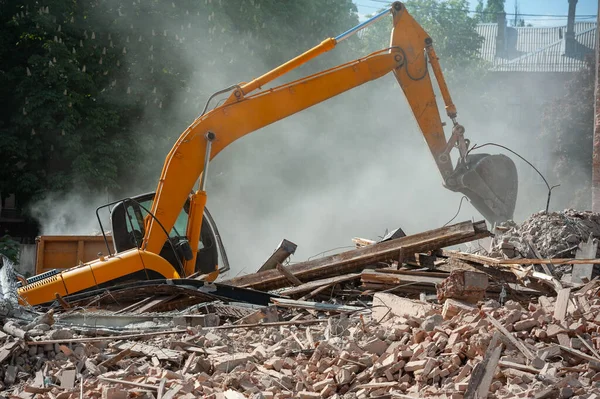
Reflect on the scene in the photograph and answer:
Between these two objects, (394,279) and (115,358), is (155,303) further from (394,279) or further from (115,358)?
(394,279)

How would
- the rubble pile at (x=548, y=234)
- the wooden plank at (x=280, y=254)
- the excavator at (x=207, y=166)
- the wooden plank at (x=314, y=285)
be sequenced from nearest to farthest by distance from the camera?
1. the wooden plank at (x=314, y=285)
2. the excavator at (x=207, y=166)
3. the rubble pile at (x=548, y=234)
4. the wooden plank at (x=280, y=254)

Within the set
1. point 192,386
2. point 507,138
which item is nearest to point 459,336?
point 192,386

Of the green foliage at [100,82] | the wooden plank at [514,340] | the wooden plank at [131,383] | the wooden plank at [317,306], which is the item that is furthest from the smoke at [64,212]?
the wooden plank at [514,340]

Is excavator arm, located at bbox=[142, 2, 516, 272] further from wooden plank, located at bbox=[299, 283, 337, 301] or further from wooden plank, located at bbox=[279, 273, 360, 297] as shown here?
wooden plank, located at bbox=[299, 283, 337, 301]

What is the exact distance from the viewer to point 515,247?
389 inches

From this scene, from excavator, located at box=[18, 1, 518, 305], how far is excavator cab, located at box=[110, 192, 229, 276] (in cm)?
1

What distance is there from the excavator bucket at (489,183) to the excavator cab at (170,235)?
371 centimetres

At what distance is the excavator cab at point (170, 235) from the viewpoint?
10.3 meters

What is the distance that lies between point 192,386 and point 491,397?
2.07 metres

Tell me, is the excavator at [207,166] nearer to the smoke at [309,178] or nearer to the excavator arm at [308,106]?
the excavator arm at [308,106]

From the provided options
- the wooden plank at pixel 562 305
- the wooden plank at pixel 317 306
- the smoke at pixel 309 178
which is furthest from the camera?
the smoke at pixel 309 178

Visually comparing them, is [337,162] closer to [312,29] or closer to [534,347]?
[312,29]

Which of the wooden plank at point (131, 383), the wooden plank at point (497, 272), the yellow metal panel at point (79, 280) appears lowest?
the wooden plank at point (131, 383)

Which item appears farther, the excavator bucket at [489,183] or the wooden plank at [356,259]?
the excavator bucket at [489,183]
